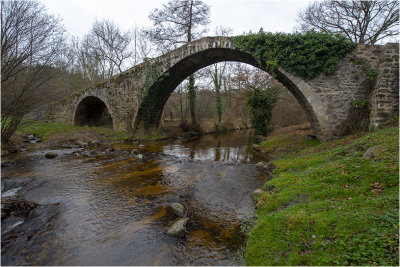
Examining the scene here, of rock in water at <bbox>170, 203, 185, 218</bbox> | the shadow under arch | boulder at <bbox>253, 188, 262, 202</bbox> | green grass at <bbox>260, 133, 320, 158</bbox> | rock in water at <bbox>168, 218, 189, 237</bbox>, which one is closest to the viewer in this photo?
rock in water at <bbox>168, 218, 189, 237</bbox>

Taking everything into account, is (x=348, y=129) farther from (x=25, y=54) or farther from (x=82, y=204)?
(x=25, y=54)

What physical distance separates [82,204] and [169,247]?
98.9 inches

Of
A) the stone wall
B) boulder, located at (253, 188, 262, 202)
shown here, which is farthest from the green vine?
the stone wall

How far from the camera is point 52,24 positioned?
23.9ft

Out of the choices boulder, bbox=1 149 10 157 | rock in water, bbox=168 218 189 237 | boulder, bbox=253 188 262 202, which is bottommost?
rock in water, bbox=168 218 189 237

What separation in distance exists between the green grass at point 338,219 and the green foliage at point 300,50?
17.6 feet

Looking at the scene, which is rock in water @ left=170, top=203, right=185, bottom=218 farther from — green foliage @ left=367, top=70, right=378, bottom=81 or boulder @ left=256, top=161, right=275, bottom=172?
green foliage @ left=367, top=70, right=378, bottom=81

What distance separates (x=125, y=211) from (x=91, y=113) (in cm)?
1938

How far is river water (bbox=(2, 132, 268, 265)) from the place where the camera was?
9.18 ft

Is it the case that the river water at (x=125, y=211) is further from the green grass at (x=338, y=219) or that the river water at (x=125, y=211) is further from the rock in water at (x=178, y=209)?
the green grass at (x=338, y=219)

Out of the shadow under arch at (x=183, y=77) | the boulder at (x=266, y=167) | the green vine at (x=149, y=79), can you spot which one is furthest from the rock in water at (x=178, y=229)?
the green vine at (x=149, y=79)

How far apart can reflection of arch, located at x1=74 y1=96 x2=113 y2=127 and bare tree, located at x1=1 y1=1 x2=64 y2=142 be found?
1013 cm

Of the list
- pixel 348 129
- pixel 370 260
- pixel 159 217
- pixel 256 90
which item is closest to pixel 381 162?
pixel 370 260

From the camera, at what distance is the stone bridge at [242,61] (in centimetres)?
741
